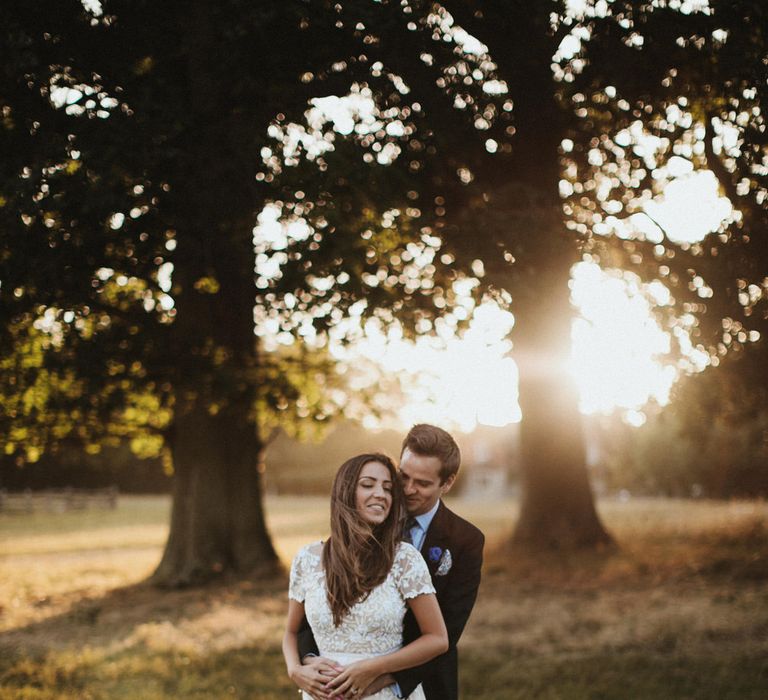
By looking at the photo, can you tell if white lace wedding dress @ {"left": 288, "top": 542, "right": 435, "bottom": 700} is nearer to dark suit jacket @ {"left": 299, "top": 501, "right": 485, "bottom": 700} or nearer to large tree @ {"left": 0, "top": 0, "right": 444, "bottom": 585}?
dark suit jacket @ {"left": 299, "top": 501, "right": 485, "bottom": 700}

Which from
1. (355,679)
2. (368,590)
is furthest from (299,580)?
(355,679)

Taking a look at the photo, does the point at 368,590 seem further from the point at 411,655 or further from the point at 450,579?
the point at 450,579

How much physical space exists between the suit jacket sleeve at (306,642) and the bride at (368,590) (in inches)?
5.2

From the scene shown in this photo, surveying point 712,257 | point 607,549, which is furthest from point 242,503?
point 712,257

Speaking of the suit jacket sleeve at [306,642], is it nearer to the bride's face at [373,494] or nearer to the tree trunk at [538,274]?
the bride's face at [373,494]

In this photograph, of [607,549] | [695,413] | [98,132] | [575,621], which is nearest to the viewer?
[98,132]

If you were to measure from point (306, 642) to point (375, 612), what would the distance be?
501 mm

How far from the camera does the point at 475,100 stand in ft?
35.1

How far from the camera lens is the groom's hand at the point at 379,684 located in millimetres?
3939

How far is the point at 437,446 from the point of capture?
14.0 feet

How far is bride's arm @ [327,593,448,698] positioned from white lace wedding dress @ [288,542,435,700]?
51 mm

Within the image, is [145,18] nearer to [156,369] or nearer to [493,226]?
[493,226]

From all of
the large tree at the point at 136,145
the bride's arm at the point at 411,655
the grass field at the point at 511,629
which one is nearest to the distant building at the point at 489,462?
the grass field at the point at 511,629

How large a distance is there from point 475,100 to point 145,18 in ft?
12.8
